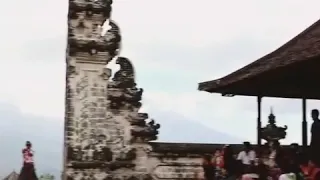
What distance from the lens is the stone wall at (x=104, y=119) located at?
44.0ft

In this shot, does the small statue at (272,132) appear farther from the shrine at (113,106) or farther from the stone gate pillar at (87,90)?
the stone gate pillar at (87,90)

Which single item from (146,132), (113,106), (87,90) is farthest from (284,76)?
(87,90)

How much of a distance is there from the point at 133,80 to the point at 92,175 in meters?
2.10

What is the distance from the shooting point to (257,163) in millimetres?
13242

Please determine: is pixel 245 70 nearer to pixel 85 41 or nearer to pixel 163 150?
pixel 163 150

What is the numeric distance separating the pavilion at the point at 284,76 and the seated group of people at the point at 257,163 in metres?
0.44

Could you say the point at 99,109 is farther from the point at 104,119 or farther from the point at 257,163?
the point at 257,163

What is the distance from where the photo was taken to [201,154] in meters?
14.4

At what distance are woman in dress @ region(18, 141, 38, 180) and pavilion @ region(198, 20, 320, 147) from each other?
4316 millimetres

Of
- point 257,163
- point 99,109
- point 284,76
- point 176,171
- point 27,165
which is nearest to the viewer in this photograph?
point 284,76

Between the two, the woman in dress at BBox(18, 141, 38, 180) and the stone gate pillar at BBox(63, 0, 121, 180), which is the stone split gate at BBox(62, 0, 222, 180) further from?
the woman in dress at BBox(18, 141, 38, 180)

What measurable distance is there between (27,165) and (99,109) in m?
3.66

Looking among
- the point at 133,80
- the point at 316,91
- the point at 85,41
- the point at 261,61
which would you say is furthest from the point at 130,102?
the point at 316,91

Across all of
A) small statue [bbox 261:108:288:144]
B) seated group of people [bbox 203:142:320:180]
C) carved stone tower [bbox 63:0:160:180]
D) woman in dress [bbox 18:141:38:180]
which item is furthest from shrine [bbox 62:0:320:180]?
woman in dress [bbox 18:141:38:180]
